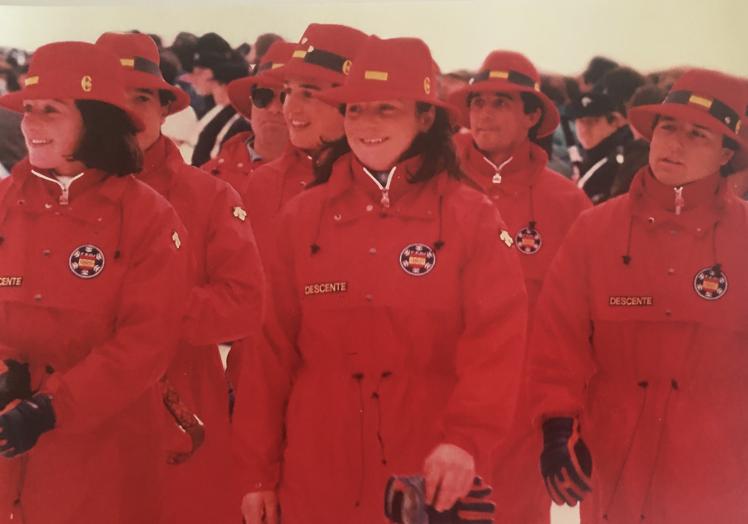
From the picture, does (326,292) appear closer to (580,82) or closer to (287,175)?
(287,175)

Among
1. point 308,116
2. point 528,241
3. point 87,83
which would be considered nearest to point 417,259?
point 528,241

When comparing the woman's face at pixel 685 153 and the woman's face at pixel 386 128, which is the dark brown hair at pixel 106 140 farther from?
the woman's face at pixel 685 153

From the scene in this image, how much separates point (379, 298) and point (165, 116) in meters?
0.81

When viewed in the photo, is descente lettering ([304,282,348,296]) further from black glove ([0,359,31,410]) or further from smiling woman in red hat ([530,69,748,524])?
→ black glove ([0,359,31,410])

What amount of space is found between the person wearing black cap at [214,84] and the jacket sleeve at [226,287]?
0.20 meters

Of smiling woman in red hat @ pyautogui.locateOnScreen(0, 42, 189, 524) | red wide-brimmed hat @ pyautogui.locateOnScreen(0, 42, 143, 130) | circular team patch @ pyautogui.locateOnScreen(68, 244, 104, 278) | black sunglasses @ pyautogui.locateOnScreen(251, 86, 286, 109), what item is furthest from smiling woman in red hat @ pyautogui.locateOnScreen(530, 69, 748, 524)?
red wide-brimmed hat @ pyautogui.locateOnScreen(0, 42, 143, 130)

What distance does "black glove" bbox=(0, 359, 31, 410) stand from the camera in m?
2.01

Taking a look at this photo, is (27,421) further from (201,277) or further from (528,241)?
(528,241)

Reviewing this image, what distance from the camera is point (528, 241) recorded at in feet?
7.31

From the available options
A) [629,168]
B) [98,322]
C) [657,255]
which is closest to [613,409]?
[657,255]

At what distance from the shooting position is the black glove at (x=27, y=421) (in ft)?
6.54

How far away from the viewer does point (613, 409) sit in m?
2.16

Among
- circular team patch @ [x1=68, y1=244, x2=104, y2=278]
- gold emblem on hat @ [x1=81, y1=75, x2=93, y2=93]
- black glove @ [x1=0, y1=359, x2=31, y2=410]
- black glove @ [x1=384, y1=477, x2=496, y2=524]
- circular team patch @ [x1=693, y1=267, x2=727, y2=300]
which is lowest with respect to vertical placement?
black glove @ [x1=384, y1=477, x2=496, y2=524]

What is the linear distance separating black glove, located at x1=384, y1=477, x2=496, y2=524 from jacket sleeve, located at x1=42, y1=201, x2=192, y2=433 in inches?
25.7
